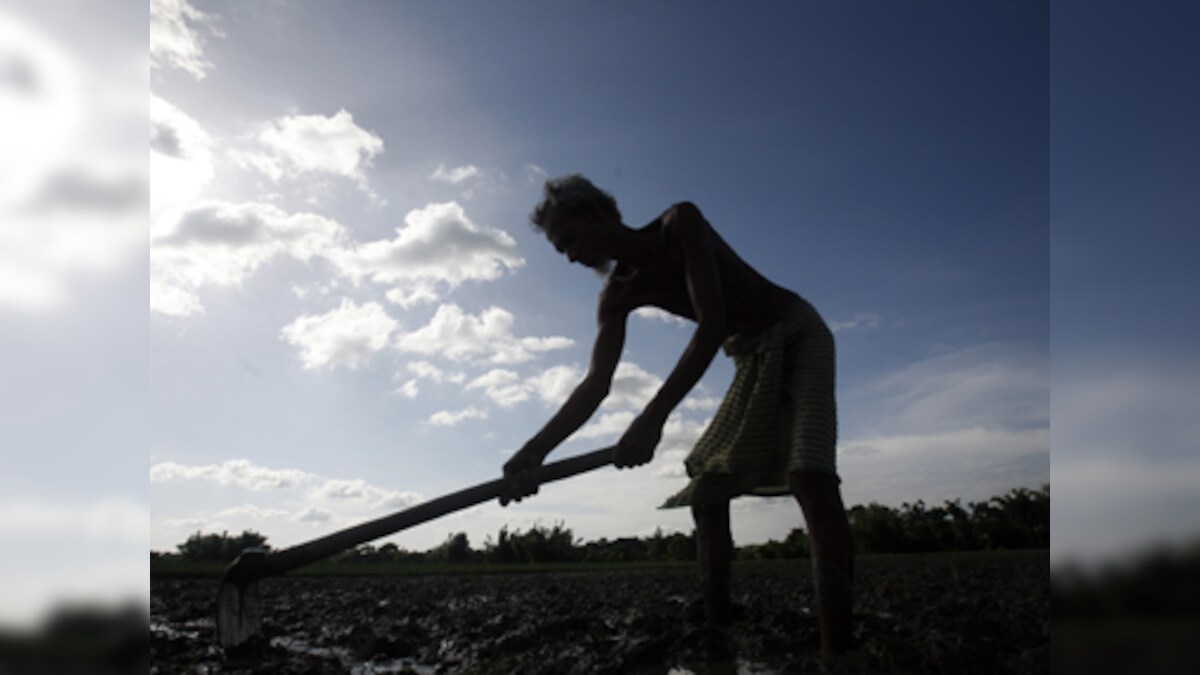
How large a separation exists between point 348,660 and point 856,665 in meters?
2.20

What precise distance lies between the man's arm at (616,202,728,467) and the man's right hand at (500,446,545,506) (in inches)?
16.3

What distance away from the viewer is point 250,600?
10.0ft

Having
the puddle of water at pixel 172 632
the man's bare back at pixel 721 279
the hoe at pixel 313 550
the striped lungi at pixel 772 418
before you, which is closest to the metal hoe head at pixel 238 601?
the hoe at pixel 313 550

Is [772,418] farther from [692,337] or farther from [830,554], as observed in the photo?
[830,554]

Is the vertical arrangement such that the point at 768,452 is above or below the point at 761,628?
above

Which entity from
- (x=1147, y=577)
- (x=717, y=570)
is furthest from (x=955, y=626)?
(x=1147, y=577)

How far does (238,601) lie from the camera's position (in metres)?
3.02

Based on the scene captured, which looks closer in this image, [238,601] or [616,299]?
[238,601]

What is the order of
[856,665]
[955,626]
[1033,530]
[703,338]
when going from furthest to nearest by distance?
1. [1033,530]
2. [955,626]
3. [703,338]
4. [856,665]

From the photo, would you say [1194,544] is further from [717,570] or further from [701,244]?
[717,570]

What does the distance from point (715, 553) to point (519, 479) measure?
2.89 feet

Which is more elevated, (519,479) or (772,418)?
(772,418)

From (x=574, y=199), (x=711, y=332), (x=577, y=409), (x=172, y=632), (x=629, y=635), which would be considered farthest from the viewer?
(x=172, y=632)

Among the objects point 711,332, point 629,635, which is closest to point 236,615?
point 629,635
